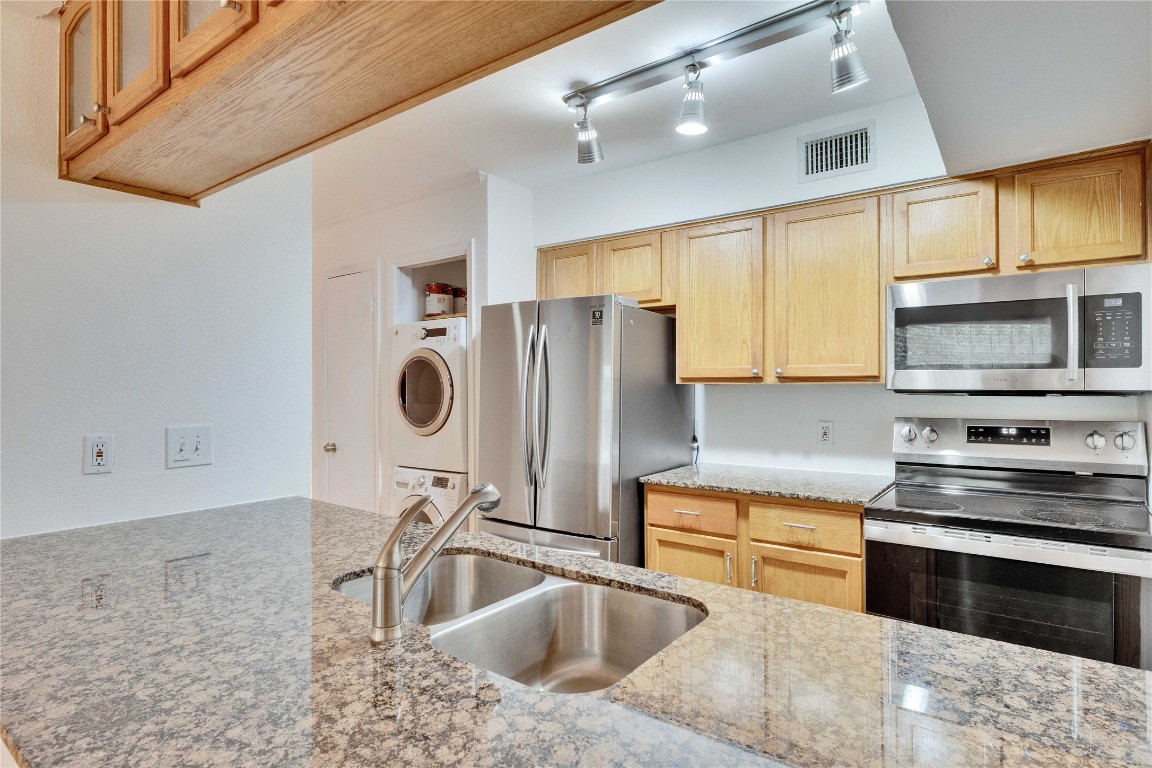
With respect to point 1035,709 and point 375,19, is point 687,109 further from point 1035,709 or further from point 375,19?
point 1035,709

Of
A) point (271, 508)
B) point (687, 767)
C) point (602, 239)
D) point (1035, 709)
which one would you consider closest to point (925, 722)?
point (1035, 709)

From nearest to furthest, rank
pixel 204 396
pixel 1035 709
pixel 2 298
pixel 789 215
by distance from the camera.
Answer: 1. pixel 1035 709
2. pixel 2 298
3. pixel 204 396
4. pixel 789 215

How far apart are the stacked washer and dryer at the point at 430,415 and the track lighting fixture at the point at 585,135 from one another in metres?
1.28

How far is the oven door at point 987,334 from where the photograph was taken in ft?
6.88

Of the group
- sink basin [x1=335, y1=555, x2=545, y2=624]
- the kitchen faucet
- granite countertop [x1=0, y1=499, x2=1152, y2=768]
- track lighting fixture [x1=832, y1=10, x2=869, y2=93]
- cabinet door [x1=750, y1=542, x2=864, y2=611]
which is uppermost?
track lighting fixture [x1=832, y1=10, x2=869, y2=93]

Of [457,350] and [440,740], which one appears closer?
[440,740]

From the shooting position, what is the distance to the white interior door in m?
4.02

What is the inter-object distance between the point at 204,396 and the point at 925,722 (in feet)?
6.41

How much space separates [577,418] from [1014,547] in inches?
65.1

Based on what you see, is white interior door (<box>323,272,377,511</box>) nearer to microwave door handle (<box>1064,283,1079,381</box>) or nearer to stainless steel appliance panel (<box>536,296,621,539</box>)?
stainless steel appliance panel (<box>536,296,621,539</box>)

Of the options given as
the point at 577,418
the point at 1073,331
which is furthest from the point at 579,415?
the point at 1073,331

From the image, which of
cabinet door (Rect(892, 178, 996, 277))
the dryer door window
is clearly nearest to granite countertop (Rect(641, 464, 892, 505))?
cabinet door (Rect(892, 178, 996, 277))

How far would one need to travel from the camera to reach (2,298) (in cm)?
153

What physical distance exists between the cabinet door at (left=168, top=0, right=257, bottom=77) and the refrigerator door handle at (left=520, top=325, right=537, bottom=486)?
→ 1.88 meters
